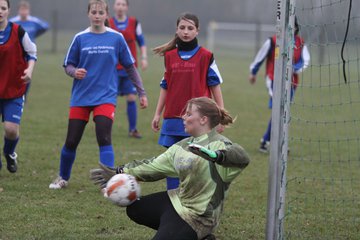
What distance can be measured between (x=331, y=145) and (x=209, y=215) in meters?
6.63

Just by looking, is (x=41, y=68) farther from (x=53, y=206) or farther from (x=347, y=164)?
(x=53, y=206)

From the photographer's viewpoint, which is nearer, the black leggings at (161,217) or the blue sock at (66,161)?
the black leggings at (161,217)

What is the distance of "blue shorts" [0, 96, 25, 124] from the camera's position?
23.6ft

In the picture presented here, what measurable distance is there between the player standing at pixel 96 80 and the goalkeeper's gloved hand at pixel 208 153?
2.39 metres

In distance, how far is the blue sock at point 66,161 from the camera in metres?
6.89

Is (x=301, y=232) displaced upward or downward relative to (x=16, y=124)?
downward

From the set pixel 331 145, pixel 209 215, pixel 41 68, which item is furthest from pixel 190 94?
pixel 41 68

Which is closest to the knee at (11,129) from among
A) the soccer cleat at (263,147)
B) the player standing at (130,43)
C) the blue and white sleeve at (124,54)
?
the blue and white sleeve at (124,54)

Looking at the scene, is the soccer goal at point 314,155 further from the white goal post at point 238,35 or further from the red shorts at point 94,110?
the white goal post at point 238,35

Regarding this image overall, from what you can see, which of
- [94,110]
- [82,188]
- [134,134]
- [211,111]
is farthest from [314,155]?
[211,111]

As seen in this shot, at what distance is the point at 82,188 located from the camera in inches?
281

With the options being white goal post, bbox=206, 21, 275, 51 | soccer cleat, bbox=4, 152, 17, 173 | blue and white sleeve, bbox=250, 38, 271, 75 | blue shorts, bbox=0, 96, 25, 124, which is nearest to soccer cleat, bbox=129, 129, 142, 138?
blue and white sleeve, bbox=250, 38, 271, 75

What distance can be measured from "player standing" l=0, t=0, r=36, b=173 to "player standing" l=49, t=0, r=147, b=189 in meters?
0.55

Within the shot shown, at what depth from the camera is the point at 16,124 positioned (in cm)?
728
